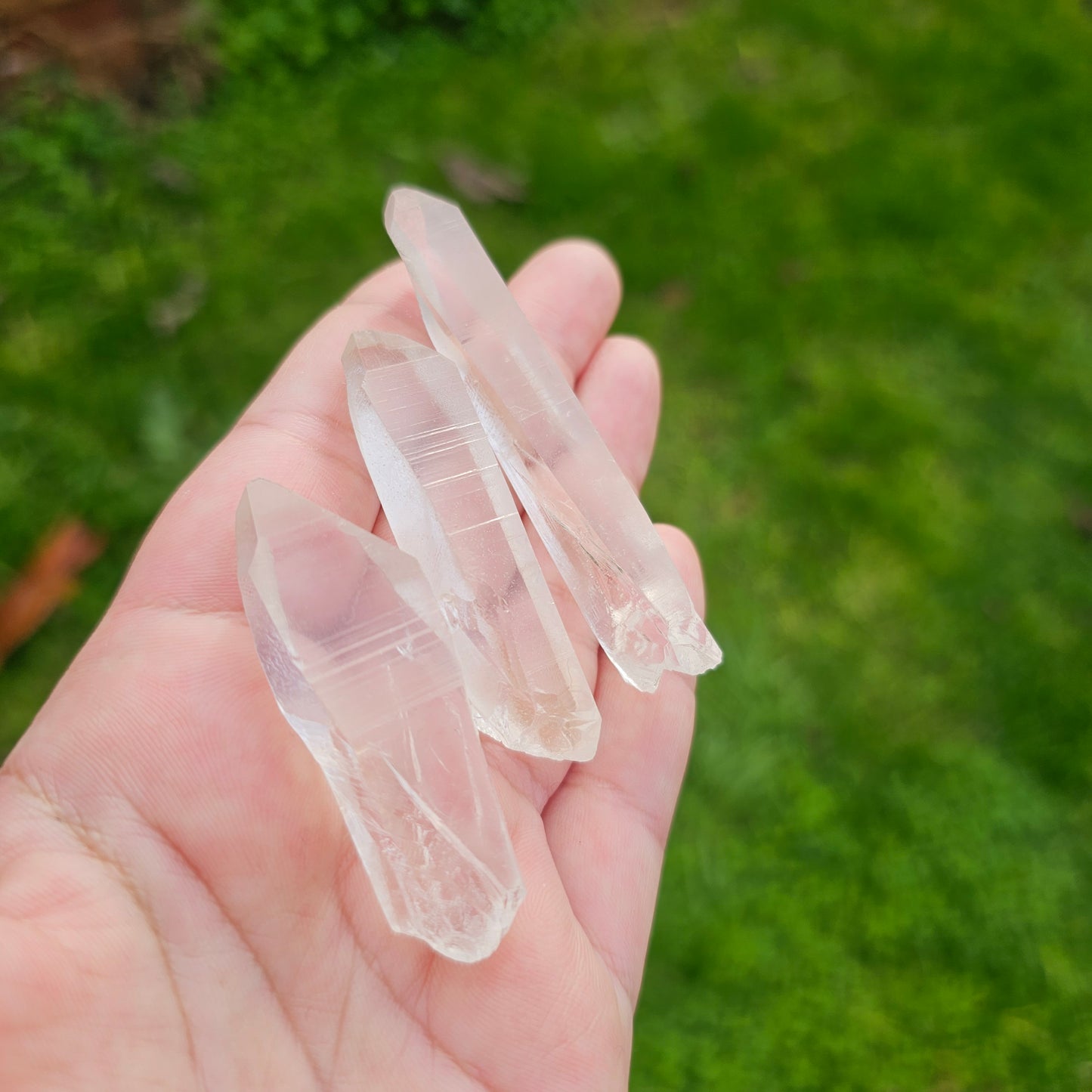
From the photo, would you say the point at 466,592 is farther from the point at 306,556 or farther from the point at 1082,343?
the point at 1082,343

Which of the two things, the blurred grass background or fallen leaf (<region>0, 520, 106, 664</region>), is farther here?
fallen leaf (<region>0, 520, 106, 664</region>)

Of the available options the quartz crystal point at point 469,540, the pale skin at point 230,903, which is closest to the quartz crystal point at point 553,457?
the quartz crystal point at point 469,540

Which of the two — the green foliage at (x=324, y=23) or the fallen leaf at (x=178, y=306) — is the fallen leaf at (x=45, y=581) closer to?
the fallen leaf at (x=178, y=306)

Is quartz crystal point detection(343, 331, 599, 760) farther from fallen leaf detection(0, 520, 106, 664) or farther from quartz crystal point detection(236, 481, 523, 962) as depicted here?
fallen leaf detection(0, 520, 106, 664)

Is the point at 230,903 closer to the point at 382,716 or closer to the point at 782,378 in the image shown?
the point at 382,716

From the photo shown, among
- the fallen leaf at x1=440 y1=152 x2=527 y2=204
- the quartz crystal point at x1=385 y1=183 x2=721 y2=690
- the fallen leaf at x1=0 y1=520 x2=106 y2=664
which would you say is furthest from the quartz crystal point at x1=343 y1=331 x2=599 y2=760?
the fallen leaf at x1=440 y1=152 x2=527 y2=204

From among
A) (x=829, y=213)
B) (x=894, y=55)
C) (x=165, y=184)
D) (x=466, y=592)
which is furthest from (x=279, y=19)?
(x=466, y=592)
